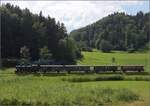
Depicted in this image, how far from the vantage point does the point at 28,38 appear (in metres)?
97.2

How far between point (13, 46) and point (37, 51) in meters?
5.42

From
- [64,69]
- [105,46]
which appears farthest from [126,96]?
[105,46]

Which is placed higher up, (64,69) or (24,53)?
(24,53)

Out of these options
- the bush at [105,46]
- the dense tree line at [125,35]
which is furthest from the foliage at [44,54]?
the dense tree line at [125,35]

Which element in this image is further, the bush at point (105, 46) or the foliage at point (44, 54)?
the bush at point (105, 46)

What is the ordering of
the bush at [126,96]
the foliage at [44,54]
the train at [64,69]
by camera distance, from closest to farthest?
the bush at [126,96] → the train at [64,69] → the foliage at [44,54]

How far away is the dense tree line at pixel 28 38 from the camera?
312 feet

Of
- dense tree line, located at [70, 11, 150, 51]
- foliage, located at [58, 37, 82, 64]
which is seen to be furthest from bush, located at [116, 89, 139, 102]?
dense tree line, located at [70, 11, 150, 51]

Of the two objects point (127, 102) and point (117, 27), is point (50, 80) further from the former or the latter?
point (117, 27)

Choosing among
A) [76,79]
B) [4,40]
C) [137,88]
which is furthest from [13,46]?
[137,88]

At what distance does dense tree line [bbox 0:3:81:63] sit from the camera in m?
95.0

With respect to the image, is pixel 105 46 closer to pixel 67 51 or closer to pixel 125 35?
pixel 125 35

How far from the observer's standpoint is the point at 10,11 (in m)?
104

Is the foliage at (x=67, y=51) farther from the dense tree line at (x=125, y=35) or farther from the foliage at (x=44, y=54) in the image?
the dense tree line at (x=125, y=35)
